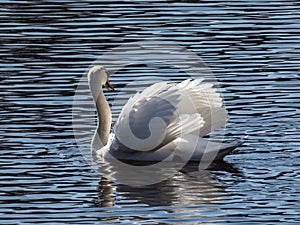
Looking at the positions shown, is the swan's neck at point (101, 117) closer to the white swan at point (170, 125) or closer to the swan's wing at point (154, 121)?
the white swan at point (170, 125)

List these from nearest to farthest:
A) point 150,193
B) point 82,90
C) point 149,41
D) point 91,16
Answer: point 150,193, point 82,90, point 149,41, point 91,16

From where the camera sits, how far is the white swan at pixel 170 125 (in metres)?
13.8

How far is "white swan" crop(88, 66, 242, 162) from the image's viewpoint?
13.8m

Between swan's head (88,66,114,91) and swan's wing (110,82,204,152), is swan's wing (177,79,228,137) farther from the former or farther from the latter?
swan's head (88,66,114,91)

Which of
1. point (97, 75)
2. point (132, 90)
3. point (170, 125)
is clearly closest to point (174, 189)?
point (170, 125)

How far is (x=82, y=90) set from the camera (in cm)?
1730

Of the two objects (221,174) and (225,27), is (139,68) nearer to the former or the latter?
(225,27)

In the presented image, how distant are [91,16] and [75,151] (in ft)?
27.1

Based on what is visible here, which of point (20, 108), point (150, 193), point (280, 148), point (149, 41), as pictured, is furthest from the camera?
point (149, 41)

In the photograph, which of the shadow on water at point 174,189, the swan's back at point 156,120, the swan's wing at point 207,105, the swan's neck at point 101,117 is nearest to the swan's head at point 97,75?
the swan's neck at point 101,117

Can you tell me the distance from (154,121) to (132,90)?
3.52 metres

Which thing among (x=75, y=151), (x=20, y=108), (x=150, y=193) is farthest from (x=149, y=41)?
(x=150, y=193)

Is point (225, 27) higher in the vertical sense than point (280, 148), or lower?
higher

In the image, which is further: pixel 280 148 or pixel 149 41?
pixel 149 41
